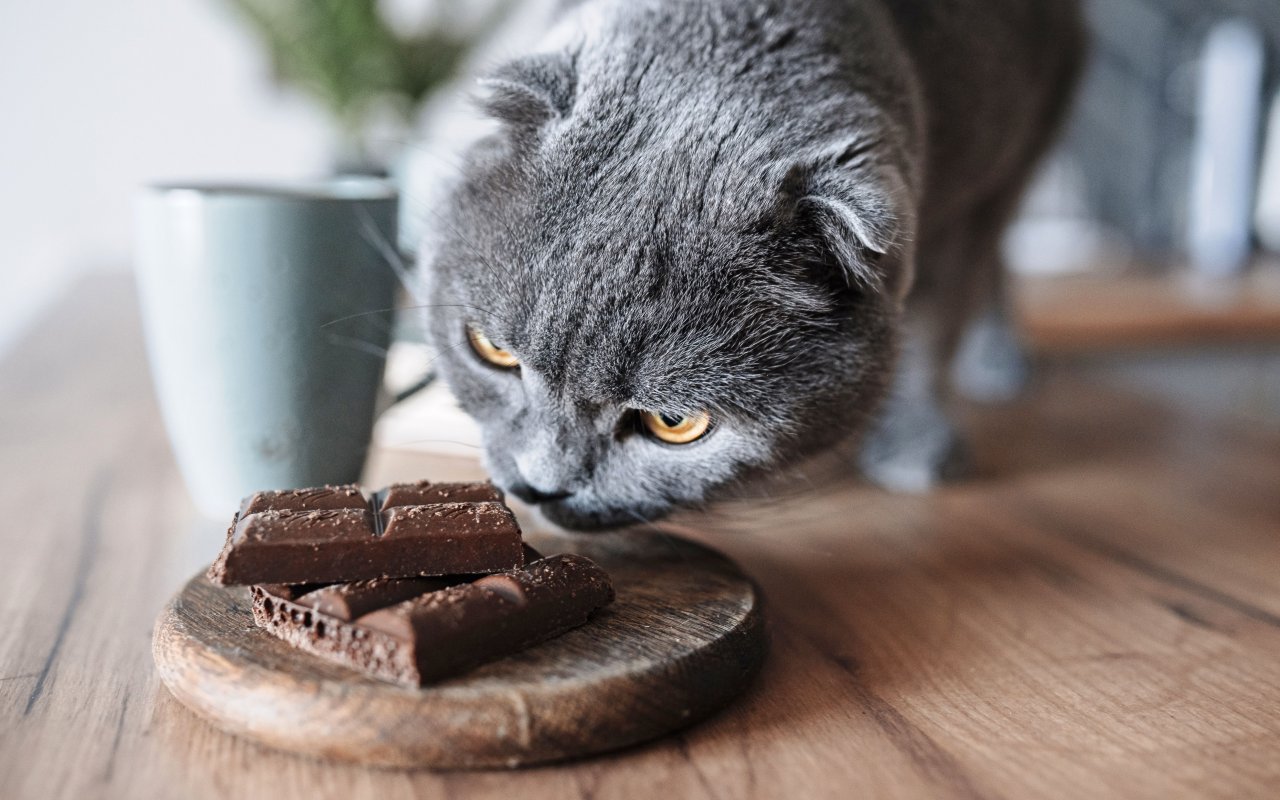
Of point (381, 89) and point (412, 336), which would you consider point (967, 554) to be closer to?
point (412, 336)

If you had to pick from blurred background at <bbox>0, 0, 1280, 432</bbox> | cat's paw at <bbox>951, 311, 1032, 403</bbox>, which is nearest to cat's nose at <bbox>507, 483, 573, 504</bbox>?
cat's paw at <bbox>951, 311, 1032, 403</bbox>

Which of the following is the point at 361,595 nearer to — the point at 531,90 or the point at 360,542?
the point at 360,542

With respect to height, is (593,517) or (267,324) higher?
(267,324)

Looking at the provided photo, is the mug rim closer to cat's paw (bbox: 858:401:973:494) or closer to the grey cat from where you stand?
the grey cat

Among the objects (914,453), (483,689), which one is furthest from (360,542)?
(914,453)

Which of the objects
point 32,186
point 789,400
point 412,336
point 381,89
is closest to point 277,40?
point 381,89

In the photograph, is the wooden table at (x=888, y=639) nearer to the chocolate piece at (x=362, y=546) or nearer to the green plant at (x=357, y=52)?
the chocolate piece at (x=362, y=546)

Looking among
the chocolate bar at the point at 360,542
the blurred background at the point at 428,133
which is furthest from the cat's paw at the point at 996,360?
the chocolate bar at the point at 360,542
